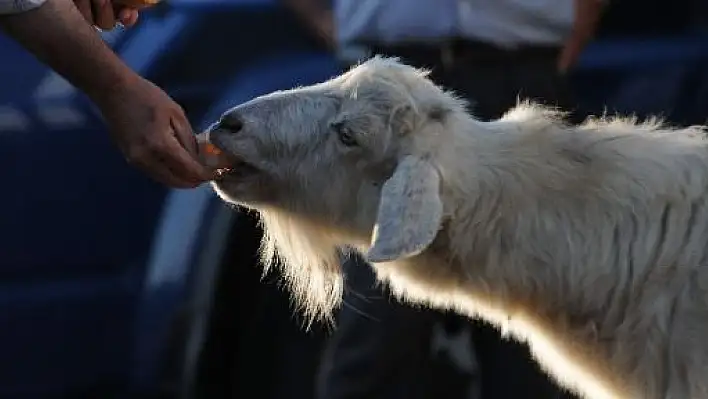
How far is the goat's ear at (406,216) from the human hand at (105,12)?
85 centimetres

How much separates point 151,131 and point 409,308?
1226 mm

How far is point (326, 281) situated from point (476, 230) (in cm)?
57

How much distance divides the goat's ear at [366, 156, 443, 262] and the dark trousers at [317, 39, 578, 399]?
95cm

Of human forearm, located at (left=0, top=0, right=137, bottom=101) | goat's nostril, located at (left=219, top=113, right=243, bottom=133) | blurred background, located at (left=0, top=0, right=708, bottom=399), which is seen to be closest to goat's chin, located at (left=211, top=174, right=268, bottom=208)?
goat's nostril, located at (left=219, top=113, right=243, bottom=133)

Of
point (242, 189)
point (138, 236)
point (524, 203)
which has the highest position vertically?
point (524, 203)

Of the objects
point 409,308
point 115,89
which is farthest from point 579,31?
point 115,89

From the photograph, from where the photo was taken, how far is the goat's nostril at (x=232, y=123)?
315 centimetres

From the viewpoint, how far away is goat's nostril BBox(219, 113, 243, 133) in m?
3.15

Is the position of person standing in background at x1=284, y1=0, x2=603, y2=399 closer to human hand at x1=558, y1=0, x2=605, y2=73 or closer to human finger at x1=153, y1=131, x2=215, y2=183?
human hand at x1=558, y1=0, x2=605, y2=73

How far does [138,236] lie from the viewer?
453 centimetres

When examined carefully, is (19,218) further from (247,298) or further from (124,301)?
(247,298)

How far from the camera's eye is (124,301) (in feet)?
15.0

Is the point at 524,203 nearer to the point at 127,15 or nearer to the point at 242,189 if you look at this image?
the point at 242,189

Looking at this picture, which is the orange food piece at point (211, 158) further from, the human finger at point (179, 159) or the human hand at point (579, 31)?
the human hand at point (579, 31)
